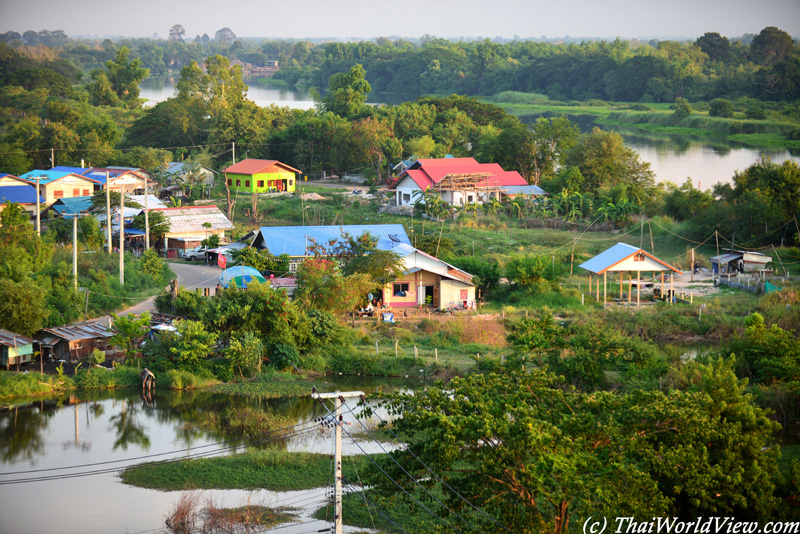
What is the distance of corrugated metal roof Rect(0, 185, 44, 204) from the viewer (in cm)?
2975

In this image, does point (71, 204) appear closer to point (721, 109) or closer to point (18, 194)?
point (18, 194)

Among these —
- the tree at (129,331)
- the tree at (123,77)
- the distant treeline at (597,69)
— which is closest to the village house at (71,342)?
the tree at (129,331)

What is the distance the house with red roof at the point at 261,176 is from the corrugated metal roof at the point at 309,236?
12.0 metres

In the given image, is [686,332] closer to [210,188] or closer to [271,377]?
[271,377]

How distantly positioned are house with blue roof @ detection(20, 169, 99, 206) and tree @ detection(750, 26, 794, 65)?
6279 cm

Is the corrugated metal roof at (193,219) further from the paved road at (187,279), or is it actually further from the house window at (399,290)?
the house window at (399,290)

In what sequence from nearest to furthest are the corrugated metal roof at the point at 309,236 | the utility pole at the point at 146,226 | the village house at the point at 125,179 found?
the corrugated metal roof at the point at 309,236 → the utility pole at the point at 146,226 → the village house at the point at 125,179

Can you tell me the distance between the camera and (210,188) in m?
37.0

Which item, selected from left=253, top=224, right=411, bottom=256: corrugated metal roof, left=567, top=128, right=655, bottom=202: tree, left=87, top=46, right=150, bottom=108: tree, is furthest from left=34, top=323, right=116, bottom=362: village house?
left=87, top=46, right=150, bottom=108: tree

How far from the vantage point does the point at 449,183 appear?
33.7 meters

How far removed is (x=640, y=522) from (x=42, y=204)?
29099 mm

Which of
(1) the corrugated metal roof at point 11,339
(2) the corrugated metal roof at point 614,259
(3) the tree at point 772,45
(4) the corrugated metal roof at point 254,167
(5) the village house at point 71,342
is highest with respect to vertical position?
(3) the tree at point 772,45

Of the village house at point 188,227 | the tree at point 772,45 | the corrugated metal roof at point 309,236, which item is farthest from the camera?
the tree at point 772,45

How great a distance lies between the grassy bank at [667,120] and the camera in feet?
188
